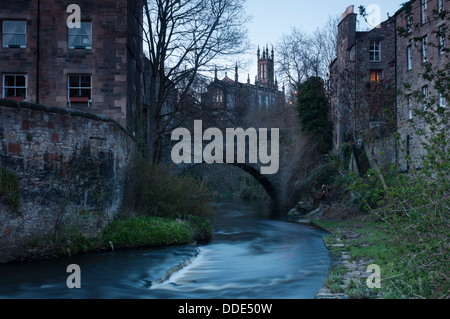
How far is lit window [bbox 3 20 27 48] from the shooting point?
17.9 meters

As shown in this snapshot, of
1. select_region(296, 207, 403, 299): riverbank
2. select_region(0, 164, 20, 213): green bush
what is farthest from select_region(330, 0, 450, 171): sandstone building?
select_region(0, 164, 20, 213): green bush

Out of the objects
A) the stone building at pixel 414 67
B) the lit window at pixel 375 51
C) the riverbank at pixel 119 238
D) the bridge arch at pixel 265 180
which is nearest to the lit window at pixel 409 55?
the stone building at pixel 414 67

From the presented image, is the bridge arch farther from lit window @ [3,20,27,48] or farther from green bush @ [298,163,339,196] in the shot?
lit window @ [3,20,27,48]

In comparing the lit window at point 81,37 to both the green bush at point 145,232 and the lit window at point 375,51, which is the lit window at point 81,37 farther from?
the lit window at point 375,51

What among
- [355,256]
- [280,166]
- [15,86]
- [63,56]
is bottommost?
[355,256]

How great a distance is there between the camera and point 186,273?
10.4m

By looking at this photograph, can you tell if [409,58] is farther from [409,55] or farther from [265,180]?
[265,180]

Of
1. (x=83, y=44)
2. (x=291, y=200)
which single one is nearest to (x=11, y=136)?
(x=83, y=44)

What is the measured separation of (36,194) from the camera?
10.7 meters

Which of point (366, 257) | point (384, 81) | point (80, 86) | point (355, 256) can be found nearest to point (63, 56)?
point (80, 86)

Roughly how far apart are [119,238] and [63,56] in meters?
9.04

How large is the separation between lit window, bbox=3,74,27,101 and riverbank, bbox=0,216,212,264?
806cm

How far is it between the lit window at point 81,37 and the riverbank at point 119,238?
320 inches

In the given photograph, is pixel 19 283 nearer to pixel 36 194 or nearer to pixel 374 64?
pixel 36 194
